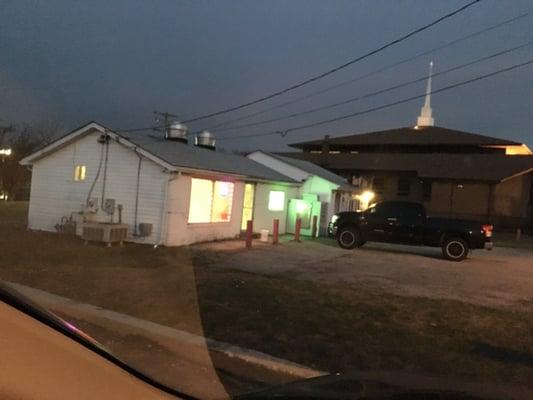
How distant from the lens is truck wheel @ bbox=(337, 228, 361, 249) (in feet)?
69.4

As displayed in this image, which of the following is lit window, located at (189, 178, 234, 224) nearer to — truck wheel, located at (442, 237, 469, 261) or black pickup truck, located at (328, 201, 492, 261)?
black pickup truck, located at (328, 201, 492, 261)

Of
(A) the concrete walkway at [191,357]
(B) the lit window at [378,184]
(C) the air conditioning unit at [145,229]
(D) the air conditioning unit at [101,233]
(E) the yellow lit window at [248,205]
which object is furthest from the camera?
(B) the lit window at [378,184]

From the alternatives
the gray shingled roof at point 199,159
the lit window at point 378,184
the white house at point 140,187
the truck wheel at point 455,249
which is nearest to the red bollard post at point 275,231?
the white house at point 140,187

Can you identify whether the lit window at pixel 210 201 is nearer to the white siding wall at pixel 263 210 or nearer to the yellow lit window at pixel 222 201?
the yellow lit window at pixel 222 201

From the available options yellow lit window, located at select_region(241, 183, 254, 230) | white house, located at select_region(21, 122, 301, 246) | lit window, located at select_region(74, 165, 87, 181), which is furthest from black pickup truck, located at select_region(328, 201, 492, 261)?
lit window, located at select_region(74, 165, 87, 181)

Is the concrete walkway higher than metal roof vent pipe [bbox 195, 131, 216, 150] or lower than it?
lower

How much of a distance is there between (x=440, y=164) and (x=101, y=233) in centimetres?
3002

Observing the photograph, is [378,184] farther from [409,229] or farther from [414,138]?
[409,229]

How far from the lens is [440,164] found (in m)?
41.0

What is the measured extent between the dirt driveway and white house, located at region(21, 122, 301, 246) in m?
1.35

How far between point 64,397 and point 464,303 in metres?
10.1

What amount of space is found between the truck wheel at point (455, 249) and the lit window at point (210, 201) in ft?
25.6

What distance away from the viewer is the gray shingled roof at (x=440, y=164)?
122 ft

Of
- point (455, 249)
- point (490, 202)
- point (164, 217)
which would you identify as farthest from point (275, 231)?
point (490, 202)
